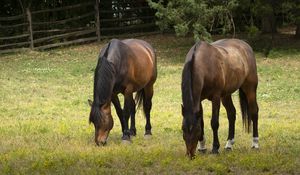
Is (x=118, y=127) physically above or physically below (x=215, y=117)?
below

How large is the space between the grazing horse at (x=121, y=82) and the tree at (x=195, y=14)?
350 inches

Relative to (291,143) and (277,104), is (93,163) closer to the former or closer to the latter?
(291,143)

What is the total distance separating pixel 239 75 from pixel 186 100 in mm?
1343

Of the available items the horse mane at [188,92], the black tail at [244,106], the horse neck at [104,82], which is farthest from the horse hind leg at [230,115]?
the horse neck at [104,82]

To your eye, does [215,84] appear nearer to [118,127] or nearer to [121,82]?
[121,82]

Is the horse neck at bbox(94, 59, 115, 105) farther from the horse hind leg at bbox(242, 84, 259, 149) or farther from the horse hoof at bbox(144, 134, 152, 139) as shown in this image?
the horse hind leg at bbox(242, 84, 259, 149)

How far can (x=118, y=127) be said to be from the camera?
10.6 meters

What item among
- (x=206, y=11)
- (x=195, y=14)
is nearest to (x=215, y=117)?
(x=206, y=11)

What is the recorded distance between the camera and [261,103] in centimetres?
1334

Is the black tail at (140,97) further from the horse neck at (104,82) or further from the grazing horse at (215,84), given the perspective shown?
the grazing horse at (215,84)

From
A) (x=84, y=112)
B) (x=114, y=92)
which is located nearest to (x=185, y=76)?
(x=114, y=92)

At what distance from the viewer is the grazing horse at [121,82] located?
27.8ft

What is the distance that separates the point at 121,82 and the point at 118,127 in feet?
5.89

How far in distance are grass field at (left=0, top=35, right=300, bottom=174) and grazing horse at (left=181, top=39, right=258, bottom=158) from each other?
35 cm
